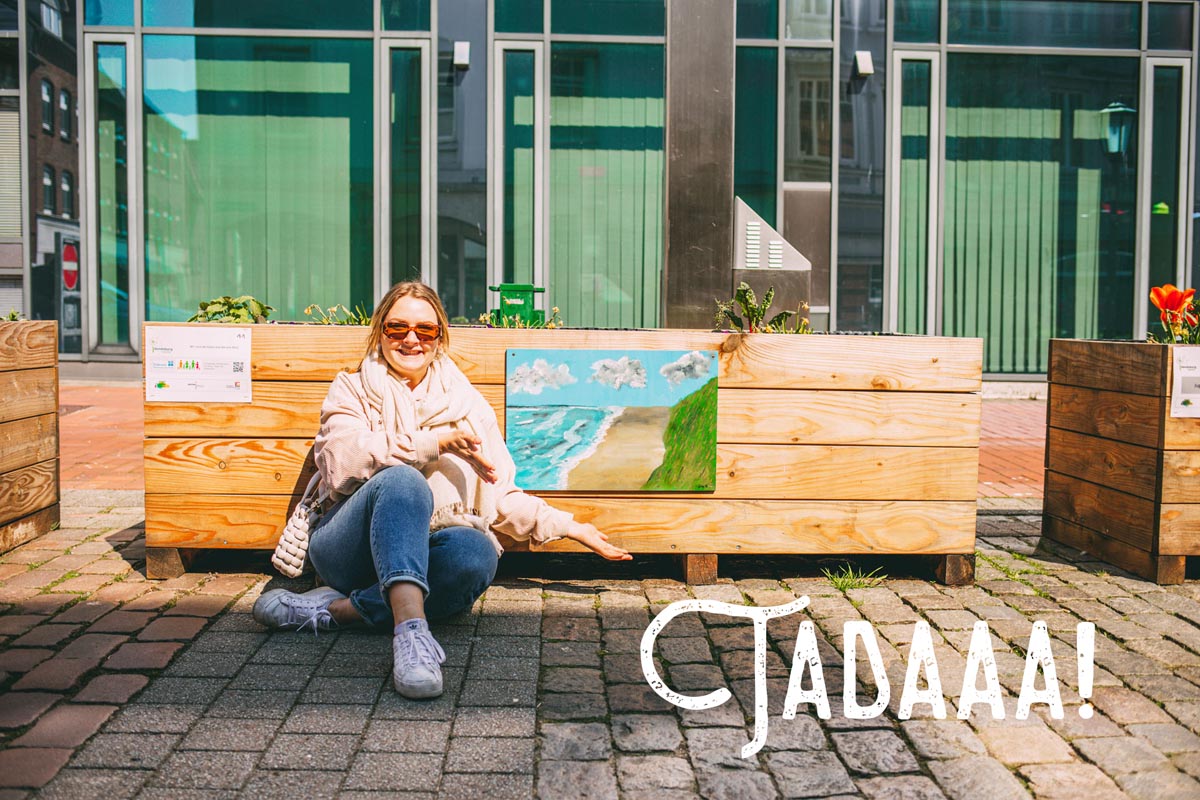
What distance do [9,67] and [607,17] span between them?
22.0 feet

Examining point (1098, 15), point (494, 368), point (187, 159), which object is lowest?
point (494, 368)

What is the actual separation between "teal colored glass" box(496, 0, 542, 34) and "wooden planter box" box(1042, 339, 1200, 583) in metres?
7.93

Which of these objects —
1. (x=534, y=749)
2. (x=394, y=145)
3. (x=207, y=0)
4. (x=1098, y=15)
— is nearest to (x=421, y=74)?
(x=394, y=145)

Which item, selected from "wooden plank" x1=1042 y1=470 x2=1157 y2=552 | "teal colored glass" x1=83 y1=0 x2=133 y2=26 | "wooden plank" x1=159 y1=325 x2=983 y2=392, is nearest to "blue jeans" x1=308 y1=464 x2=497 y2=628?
"wooden plank" x1=159 y1=325 x2=983 y2=392

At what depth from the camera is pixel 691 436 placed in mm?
4594

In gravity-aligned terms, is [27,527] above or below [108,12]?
below

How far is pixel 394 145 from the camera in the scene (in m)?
12.0

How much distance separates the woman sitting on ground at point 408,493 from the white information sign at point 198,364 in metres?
0.58

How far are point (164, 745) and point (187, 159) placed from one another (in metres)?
10.6

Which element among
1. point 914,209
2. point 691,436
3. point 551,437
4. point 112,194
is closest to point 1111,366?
point 691,436

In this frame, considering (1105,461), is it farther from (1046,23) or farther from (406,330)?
(1046,23)

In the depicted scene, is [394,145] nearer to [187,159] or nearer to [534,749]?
[187,159]

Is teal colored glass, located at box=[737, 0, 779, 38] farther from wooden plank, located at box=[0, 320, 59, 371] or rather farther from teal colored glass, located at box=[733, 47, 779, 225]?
wooden plank, located at box=[0, 320, 59, 371]

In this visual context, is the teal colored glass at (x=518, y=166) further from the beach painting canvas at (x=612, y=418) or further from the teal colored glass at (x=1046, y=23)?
the beach painting canvas at (x=612, y=418)
